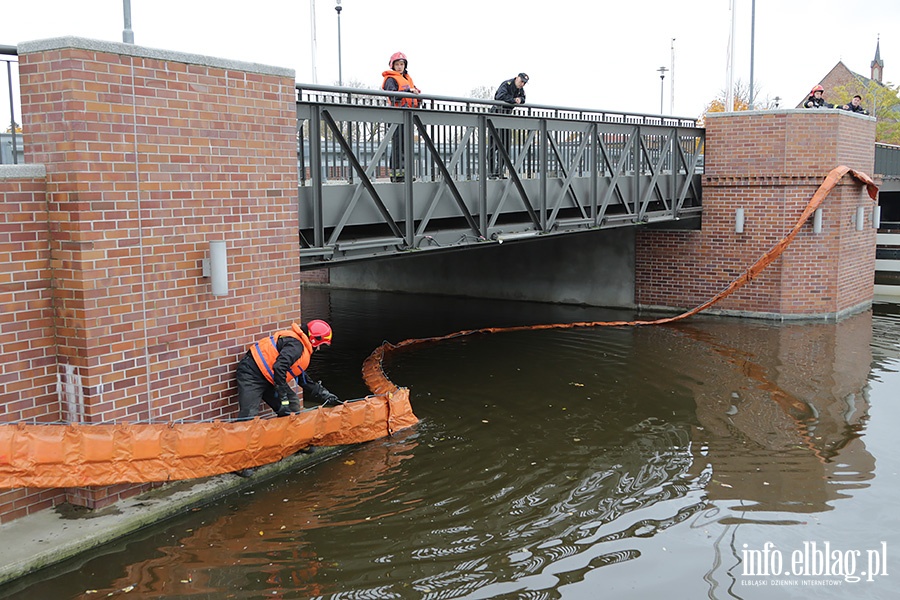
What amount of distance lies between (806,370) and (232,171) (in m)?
9.58

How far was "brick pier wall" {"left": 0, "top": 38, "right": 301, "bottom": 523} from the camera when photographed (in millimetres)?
6832

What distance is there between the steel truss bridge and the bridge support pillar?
2525 millimetres

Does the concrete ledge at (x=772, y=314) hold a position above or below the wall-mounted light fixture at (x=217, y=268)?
below

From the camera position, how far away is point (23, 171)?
6.79m

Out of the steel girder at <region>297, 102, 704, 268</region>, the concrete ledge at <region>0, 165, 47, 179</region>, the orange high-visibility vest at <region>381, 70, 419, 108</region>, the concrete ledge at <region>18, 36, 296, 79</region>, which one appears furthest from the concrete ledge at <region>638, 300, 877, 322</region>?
the concrete ledge at <region>0, 165, 47, 179</region>

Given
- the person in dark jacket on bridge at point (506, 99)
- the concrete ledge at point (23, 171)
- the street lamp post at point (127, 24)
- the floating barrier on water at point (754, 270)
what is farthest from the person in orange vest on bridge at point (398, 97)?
the floating barrier on water at point (754, 270)

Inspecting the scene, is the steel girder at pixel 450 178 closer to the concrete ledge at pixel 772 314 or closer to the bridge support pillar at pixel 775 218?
the bridge support pillar at pixel 775 218

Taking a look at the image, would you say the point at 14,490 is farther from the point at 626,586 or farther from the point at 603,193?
the point at 603,193

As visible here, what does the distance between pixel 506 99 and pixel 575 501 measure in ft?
24.4

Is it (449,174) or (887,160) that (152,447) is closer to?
(449,174)

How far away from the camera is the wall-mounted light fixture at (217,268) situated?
25.7ft

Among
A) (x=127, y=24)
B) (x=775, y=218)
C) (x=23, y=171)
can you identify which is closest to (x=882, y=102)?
(x=775, y=218)

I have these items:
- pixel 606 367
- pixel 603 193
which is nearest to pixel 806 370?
pixel 606 367

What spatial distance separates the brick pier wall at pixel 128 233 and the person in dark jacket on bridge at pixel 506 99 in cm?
459
